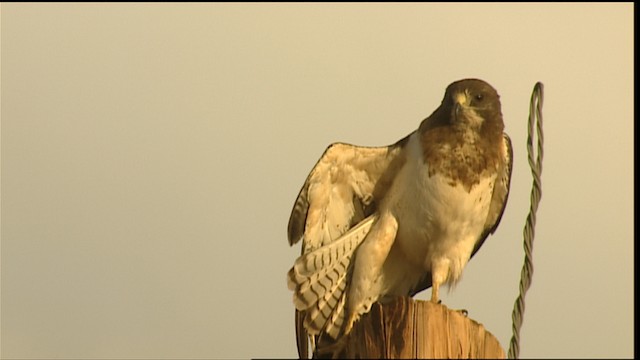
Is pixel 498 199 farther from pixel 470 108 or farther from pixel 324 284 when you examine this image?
pixel 324 284

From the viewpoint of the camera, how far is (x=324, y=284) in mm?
9203

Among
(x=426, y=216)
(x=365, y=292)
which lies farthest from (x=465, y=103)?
(x=365, y=292)

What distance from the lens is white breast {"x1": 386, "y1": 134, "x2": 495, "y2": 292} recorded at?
948cm

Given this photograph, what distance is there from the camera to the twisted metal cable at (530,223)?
687 centimetres

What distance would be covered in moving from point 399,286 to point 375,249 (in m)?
0.52

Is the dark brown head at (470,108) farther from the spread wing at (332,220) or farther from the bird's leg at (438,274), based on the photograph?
the bird's leg at (438,274)

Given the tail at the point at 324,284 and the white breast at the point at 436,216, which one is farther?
the white breast at the point at 436,216

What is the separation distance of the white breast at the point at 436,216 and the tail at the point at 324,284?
0.43 metres

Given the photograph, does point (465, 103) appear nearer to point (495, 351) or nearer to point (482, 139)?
point (482, 139)

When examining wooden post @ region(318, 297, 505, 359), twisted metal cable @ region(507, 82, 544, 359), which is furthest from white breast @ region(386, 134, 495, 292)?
wooden post @ region(318, 297, 505, 359)

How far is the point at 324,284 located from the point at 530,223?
2305 millimetres

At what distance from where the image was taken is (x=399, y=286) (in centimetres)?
980

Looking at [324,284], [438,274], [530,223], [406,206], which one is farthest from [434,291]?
[530,223]

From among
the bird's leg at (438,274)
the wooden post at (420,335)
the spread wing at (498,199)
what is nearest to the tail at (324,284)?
the bird's leg at (438,274)
